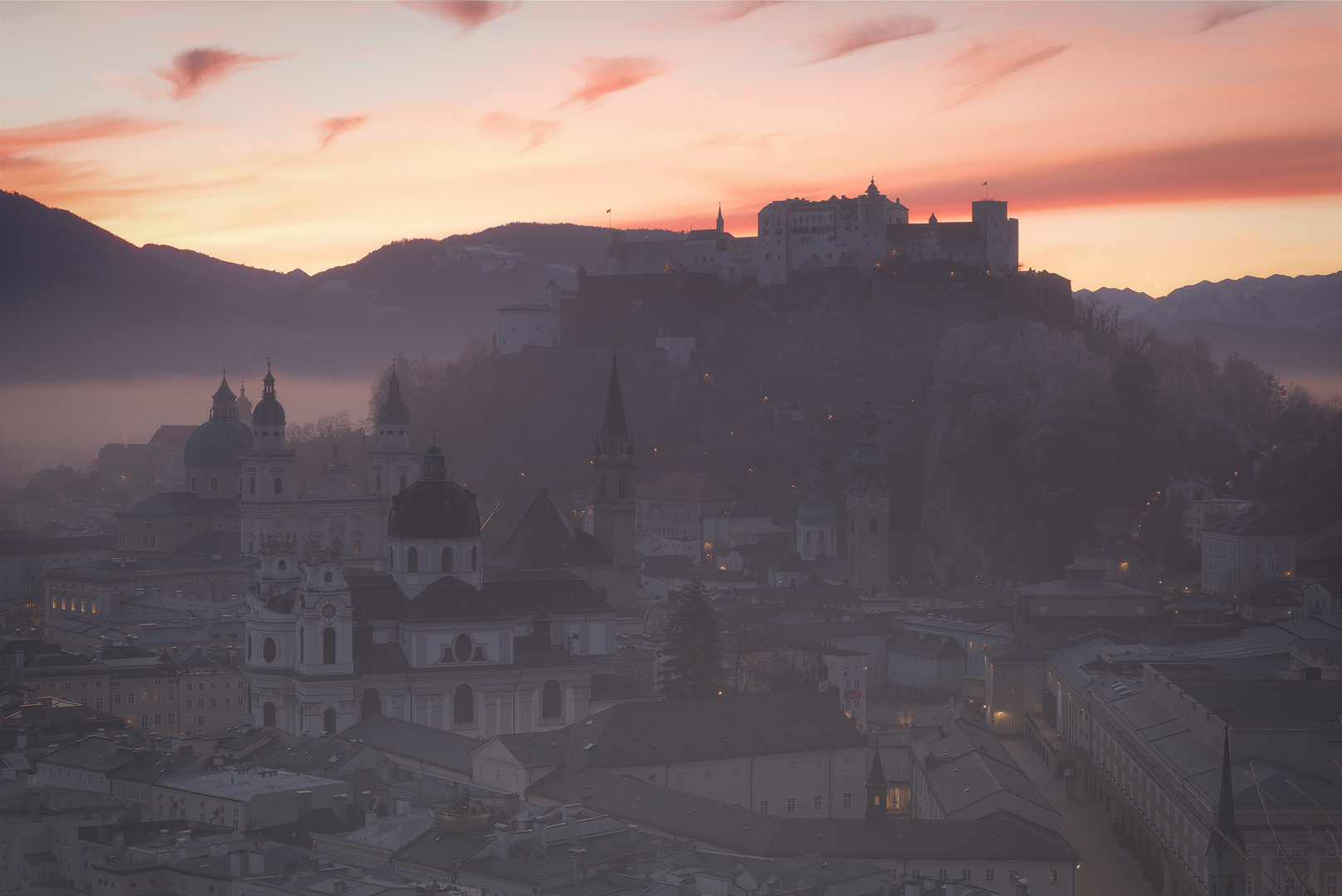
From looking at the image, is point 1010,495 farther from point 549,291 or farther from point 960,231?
point 549,291

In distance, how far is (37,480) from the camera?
648 ft

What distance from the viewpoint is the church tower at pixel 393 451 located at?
308 feet

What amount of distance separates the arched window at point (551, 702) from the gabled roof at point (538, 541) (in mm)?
9022

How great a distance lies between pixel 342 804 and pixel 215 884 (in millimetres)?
6852

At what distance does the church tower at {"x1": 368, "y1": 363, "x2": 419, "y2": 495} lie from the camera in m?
93.9

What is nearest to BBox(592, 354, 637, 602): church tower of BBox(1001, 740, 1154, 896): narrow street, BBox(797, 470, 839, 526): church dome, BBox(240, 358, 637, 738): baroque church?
BBox(240, 358, 637, 738): baroque church

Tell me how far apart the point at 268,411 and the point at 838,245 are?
55.1 metres

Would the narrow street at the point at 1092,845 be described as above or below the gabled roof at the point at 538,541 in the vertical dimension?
below

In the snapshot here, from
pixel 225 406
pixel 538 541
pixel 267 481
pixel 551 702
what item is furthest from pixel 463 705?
pixel 225 406

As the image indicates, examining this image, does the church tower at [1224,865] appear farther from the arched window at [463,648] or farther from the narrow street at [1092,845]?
the arched window at [463,648]

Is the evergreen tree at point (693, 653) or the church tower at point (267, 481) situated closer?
the evergreen tree at point (693, 653)

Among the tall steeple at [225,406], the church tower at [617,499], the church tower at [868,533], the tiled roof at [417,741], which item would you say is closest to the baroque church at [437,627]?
the tiled roof at [417,741]

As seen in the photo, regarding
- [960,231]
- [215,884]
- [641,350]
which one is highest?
[960,231]

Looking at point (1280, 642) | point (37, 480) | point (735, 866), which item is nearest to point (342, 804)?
point (735, 866)
